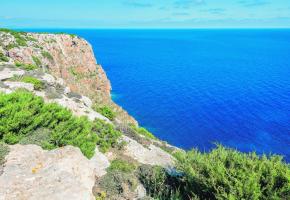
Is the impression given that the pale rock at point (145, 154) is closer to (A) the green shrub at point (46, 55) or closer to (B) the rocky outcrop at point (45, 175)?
(B) the rocky outcrop at point (45, 175)

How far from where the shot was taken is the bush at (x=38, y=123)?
14.9 m

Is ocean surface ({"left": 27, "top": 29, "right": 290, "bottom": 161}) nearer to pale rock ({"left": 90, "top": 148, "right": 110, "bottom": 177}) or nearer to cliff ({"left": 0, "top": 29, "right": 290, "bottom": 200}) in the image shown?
pale rock ({"left": 90, "top": 148, "right": 110, "bottom": 177})

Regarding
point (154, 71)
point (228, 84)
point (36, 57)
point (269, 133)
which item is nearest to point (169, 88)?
point (228, 84)

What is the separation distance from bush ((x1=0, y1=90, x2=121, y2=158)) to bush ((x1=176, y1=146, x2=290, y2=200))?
6.05 m

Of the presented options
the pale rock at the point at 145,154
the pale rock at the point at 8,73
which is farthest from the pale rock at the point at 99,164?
the pale rock at the point at 8,73

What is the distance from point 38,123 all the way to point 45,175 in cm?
451

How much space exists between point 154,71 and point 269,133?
80194 mm

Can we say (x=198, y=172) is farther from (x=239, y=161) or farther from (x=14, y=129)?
(x=14, y=129)

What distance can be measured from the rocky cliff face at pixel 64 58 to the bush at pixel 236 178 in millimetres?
26208

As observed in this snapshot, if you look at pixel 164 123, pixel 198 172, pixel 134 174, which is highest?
pixel 198 172

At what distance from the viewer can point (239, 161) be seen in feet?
45.4

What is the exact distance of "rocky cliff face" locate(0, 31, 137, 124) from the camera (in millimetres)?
49062

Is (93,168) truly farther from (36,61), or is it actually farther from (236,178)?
(36,61)

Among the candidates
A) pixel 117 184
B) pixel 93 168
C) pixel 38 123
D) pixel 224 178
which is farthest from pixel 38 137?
pixel 224 178
